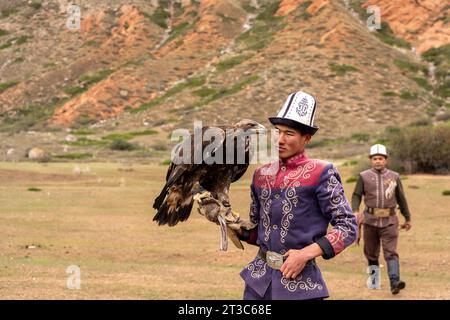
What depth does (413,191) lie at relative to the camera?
26297mm

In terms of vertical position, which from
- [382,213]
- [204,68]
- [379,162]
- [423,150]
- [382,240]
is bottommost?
[382,240]

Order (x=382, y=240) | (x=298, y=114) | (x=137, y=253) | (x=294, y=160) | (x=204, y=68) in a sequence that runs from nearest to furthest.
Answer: (x=298, y=114) < (x=294, y=160) < (x=382, y=240) < (x=137, y=253) < (x=204, y=68)

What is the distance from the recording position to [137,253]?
47.0ft

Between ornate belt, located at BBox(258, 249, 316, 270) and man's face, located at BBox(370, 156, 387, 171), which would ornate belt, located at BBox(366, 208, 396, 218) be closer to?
man's face, located at BBox(370, 156, 387, 171)

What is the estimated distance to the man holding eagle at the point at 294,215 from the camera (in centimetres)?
436

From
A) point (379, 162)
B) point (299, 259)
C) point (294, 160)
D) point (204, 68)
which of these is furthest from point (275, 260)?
point (204, 68)

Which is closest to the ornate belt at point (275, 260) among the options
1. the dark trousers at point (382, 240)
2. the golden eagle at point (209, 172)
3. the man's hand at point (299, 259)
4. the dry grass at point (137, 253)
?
the man's hand at point (299, 259)

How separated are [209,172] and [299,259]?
0.88 metres

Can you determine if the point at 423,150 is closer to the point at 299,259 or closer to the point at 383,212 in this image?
the point at 383,212

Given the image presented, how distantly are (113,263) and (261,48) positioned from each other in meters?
61.4

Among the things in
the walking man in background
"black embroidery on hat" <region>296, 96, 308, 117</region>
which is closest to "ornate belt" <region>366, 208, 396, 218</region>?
the walking man in background

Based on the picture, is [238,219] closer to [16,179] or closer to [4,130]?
[16,179]

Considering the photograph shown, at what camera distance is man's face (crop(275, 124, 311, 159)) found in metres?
4.50

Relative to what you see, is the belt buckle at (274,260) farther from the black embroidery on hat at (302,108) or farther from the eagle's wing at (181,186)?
the black embroidery on hat at (302,108)
